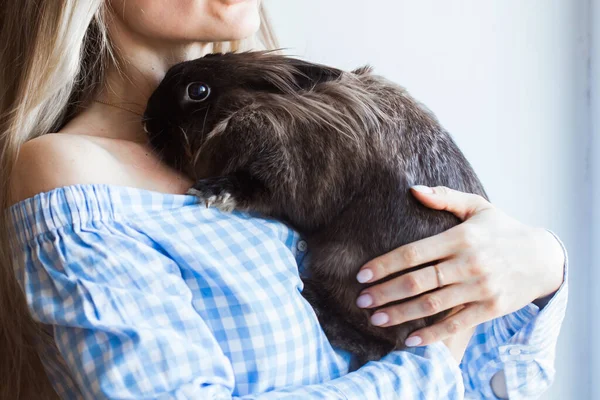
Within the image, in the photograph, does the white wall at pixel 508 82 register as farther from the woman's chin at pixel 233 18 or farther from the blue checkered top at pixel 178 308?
the blue checkered top at pixel 178 308

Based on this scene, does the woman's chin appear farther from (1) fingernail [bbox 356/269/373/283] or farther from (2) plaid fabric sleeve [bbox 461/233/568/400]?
(2) plaid fabric sleeve [bbox 461/233/568/400]

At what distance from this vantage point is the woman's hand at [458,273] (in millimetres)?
1182

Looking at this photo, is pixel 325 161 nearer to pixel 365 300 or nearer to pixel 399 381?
pixel 365 300

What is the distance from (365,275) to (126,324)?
0.42 metres

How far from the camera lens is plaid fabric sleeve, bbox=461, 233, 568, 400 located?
139 cm

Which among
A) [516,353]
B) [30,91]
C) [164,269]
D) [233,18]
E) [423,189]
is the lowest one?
[516,353]

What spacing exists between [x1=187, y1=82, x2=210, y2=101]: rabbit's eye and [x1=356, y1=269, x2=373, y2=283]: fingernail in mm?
444

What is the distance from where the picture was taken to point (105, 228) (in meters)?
1.08

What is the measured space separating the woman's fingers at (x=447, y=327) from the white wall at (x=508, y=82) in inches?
41.0

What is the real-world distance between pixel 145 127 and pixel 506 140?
1295mm

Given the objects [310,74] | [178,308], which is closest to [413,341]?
[178,308]

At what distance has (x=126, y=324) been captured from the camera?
985 mm

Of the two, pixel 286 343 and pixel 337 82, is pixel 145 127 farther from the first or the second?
pixel 286 343

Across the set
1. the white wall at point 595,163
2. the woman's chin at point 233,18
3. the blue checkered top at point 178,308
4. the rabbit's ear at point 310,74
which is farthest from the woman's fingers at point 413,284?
the white wall at point 595,163
